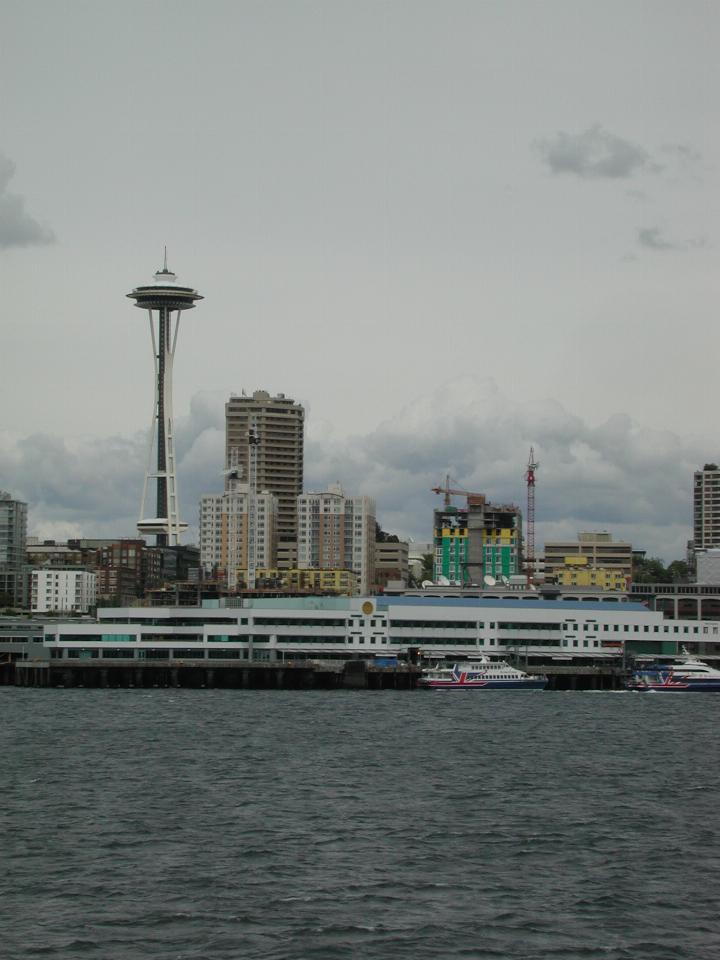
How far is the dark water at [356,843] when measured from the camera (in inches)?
2012

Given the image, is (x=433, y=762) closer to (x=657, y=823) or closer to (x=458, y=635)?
(x=657, y=823)

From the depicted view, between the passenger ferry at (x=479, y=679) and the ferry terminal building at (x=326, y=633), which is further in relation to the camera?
the ferry terminal building at (x=326, y=633)

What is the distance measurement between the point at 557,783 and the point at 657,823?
1433 centimetres

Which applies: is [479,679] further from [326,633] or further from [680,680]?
[326,633]

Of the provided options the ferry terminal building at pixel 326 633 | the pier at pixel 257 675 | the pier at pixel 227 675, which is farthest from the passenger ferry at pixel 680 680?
the pier at pixel 227 675

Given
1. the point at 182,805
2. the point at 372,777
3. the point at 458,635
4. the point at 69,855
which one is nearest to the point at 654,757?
the point at 372,777

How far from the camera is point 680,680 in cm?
18588

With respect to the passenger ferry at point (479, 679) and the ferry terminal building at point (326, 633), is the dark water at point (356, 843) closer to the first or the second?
the passenger ferry at point (479, 679)

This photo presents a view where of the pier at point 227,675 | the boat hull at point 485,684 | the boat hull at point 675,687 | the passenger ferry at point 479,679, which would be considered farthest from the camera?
the pier at point 227,675

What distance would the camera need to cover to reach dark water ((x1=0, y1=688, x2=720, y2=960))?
51.1 m

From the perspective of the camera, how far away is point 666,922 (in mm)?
53062

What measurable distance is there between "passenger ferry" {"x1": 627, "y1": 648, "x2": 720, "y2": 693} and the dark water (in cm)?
6631

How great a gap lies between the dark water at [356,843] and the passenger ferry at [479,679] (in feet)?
196

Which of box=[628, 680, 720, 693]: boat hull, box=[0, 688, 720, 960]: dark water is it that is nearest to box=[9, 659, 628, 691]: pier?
A: box=[628, 680, 720, 693]: boat hull
